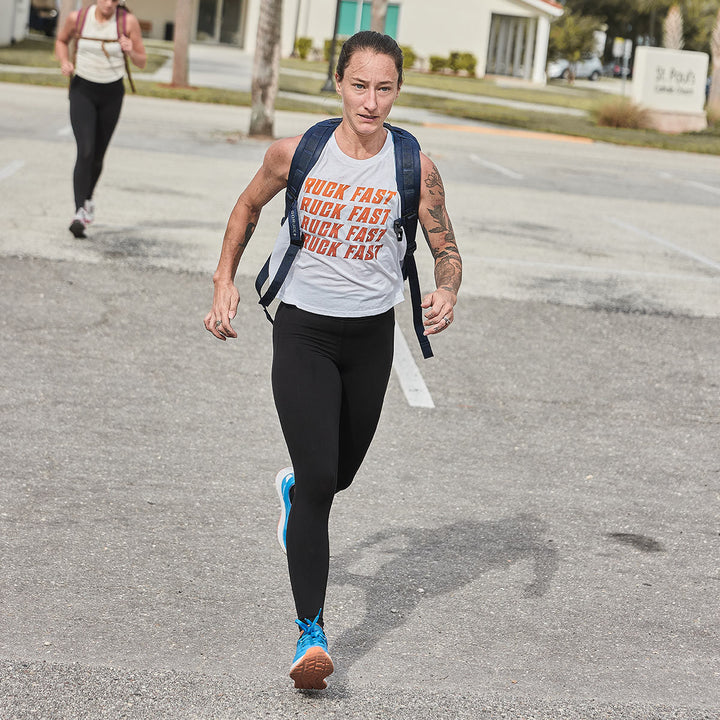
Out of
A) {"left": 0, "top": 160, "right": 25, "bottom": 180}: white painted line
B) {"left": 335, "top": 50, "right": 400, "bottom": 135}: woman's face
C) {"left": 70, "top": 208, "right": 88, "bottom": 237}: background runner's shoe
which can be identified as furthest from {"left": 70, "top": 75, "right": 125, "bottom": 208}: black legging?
{"left": 335, "top": 50, "right": 400, "bottom": 135}: woman's face

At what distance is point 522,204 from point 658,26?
7357cm

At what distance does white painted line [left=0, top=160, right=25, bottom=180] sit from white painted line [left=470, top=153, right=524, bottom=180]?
26.4 feet

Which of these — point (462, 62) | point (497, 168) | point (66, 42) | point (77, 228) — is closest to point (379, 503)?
point (77, 228)

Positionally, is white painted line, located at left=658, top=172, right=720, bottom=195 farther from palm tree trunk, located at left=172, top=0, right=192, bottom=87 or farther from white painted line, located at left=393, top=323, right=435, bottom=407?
white painted line, located at left=393, top=323, right=435, bottom=407

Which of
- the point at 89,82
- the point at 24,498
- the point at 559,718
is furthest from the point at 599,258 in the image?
the point at 559,718

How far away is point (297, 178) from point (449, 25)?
200 ft

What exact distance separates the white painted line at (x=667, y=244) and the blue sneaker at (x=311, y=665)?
975cm

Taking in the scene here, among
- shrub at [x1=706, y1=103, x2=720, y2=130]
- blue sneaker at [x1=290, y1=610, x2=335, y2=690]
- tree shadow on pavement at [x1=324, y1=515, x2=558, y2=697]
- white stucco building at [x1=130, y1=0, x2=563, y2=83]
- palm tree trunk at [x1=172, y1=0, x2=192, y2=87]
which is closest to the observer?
blue sneaker at [x1=290, y1=610, x2=335, y2=690]

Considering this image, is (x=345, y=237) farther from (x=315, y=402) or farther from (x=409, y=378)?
(x=409, y=378)

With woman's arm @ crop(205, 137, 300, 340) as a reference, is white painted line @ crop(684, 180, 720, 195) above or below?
above

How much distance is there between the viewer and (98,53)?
9.78 meters

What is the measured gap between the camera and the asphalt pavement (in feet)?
12.3

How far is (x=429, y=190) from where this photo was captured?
383cm

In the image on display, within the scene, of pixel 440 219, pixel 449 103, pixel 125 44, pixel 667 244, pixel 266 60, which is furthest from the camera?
pixel 449 103
